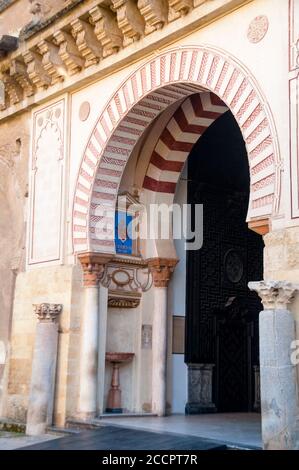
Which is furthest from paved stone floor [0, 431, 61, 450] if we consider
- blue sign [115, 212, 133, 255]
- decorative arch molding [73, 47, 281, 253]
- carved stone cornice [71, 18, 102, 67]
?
carved stone cornice [71, 18, 102, 67]

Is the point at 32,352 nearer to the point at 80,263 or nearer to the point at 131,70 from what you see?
the point at 80,263

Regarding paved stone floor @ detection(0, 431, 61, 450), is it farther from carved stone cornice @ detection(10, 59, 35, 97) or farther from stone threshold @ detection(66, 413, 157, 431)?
carved stone cornice @ detection(10, 59, 35, 97)

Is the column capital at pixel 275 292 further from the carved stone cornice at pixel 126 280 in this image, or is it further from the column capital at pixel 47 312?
the column capital at pixel 47 312

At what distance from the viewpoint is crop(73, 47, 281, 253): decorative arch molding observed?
489 cm

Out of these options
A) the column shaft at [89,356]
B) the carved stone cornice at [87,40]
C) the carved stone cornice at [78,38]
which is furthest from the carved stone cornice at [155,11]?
the column shaft at [89,356]

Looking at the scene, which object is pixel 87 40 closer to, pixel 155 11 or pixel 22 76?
pixel 155 11

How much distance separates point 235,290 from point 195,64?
3.08m

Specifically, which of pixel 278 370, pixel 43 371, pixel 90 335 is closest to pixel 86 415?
pixel 43 371

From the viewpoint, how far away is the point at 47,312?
21.3ft

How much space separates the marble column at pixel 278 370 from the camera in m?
4.21

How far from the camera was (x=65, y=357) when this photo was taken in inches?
253

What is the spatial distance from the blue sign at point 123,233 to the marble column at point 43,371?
33.4 inches

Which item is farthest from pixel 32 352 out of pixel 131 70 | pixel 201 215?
pixel 131 70

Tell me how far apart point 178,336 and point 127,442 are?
2.16 metres
